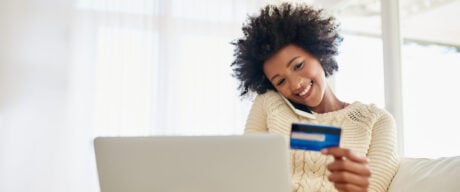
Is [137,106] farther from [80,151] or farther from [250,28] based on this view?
[250,28]

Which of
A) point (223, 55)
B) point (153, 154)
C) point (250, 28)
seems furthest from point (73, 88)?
point (153, 154)

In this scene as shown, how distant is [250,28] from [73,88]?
4.11 ft

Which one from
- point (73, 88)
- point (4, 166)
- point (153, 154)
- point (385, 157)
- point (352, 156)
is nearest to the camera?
point (153, 154)

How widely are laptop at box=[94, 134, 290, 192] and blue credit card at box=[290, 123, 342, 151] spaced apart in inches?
2.9

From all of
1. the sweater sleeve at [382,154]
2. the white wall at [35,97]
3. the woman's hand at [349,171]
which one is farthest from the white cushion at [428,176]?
the white wall at [35,97]

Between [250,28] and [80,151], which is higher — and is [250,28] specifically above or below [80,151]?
above

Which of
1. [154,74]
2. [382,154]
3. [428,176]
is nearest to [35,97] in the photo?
[154,74]

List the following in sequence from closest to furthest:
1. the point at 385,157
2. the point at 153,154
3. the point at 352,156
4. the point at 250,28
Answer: the point at 153,154 → the point at 352,156 → the point at 385,157 → the point at 250,28

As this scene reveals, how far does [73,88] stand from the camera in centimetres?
240

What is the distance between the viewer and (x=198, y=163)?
2.74 ft

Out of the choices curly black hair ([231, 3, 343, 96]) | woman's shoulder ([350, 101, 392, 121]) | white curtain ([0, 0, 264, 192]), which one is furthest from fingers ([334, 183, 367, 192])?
white curtain ([0, 0, 264, 192])

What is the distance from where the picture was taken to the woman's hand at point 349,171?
3.20 feet

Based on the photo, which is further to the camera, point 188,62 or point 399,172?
point 188,62

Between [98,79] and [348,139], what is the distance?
154 cm
